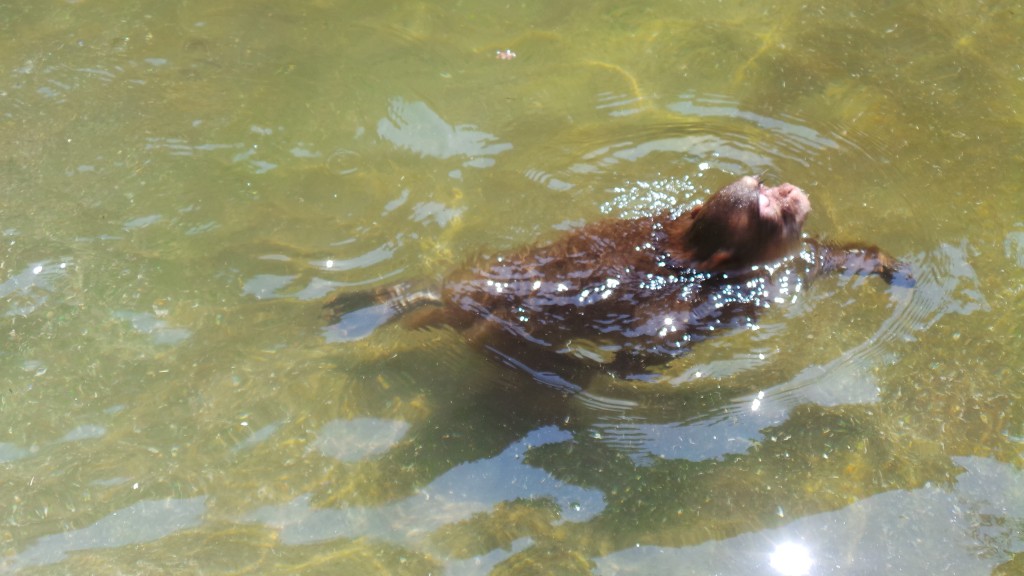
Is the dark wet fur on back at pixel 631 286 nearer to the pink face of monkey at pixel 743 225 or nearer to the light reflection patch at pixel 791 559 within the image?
the pink face of monkey at pixel 743 225

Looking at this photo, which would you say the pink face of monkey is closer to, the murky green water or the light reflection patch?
the murky green water

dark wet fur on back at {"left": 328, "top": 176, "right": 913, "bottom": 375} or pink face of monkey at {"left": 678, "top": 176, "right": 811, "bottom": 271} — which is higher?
pink face of monkey at {"left": 678, "top": 176, "right": 811, "bottom": 271}

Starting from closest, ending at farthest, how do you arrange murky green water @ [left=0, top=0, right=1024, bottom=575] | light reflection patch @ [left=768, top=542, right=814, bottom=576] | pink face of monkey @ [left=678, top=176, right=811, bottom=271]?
light reflection patch @ [left=768, top=542, right=814, bottom=576]
murky green water @ [left=0, top=0, right=1024, bottom=575]
pink face of monkey @ [left=678, top=176, right=811, bottom=271]

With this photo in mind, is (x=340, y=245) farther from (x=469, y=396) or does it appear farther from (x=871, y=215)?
(x=871, y=215)

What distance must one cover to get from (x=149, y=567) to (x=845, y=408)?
151 inches

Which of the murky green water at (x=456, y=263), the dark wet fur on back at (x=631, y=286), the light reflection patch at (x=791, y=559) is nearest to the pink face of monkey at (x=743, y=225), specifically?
the dark wet fur on back at (x=631, y=286)

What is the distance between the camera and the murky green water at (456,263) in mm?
Result: 4258

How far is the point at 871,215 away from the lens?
5457 mm

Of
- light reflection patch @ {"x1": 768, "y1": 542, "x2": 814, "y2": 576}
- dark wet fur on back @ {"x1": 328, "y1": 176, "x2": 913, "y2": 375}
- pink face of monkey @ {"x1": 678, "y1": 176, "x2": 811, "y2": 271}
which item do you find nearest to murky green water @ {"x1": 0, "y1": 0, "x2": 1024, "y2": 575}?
light reflection patch @ {"x1": 768, "y1": 542, "x2": 814, "y2": 576}

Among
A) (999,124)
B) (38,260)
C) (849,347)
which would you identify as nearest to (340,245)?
(38,260)

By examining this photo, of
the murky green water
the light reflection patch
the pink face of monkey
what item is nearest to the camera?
the light reflection patch

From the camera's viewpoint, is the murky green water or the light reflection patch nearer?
the light reflection patch

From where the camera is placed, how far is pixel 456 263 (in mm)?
5211

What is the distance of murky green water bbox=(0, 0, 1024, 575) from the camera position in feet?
14.0
